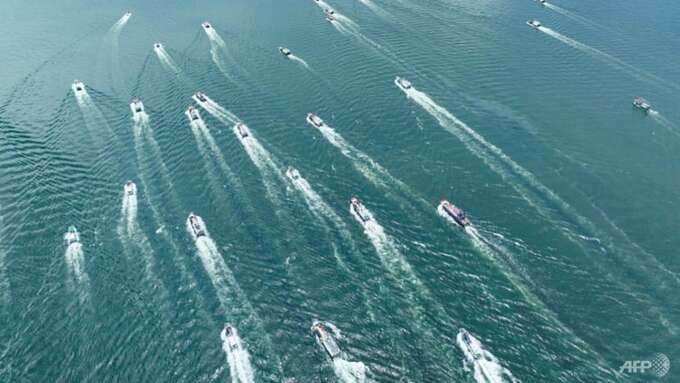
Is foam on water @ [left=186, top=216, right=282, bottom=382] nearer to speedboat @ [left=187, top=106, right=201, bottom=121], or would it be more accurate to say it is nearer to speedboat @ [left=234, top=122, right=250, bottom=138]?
speedboat @ [left=234, top=122, right=250, bottom=138]

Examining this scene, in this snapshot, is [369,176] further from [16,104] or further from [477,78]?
[16,104]

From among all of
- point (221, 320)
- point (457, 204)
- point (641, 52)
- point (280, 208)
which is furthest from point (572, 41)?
point (221, 320)

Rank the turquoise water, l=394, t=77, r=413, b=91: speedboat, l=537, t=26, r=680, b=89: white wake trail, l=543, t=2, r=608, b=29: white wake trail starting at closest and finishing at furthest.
Answer: the turquoise water, l=394, t=77, r=413, b=91: speedboat, l=537, t=26, r=680, b=89: white wake trail, l=543, t=2, r=608, b=29: white wake trail

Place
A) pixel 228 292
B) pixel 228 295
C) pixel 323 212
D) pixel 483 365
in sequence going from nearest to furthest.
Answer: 1. pixel 483 365
2. pixel 228 295
3. pixel 228 292
4. pixel 323 212

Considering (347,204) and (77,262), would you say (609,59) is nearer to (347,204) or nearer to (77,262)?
(347,204)

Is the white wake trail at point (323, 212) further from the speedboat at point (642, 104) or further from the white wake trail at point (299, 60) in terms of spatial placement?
the speedboat at point (642, 104)

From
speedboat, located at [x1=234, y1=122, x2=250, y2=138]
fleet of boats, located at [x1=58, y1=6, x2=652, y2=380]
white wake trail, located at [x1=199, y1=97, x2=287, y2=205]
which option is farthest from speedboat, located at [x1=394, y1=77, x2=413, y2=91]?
speedboat, located at [x1=234, y1=122, x2=250, y2=138]

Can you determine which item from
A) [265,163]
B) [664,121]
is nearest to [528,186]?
[664,121]
